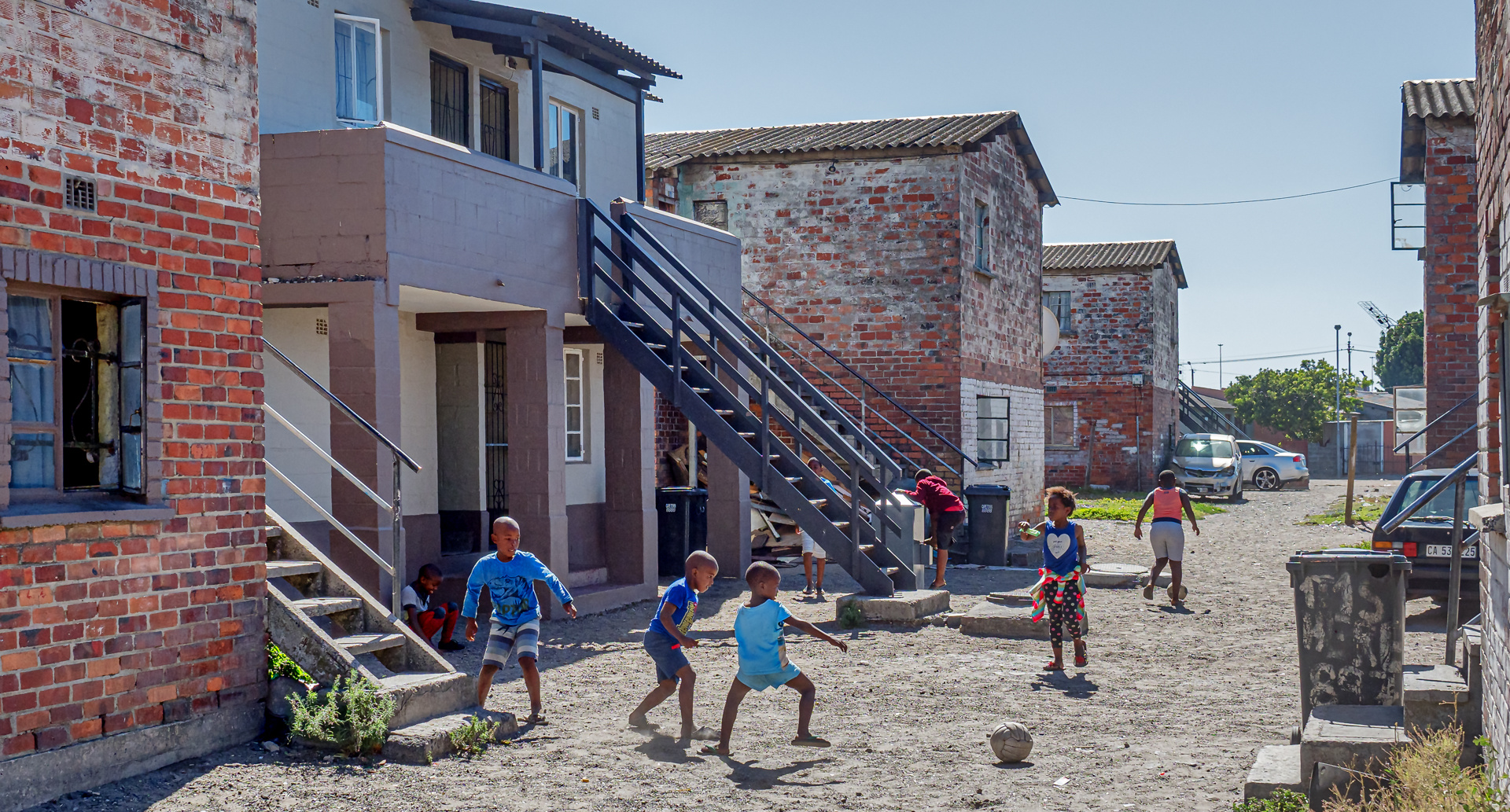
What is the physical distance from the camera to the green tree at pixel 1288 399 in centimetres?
5488

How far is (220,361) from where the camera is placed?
7.48 meters

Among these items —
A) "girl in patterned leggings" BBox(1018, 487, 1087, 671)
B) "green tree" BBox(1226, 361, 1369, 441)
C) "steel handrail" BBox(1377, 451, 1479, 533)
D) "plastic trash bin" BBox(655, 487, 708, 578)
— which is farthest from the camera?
"green tree" BBox(1226, 361, 1369, 441)

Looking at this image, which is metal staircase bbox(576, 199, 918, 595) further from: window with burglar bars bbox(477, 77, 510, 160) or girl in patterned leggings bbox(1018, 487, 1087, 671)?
girl in patterned leggings bbox(1018, 487, 1087, 671)

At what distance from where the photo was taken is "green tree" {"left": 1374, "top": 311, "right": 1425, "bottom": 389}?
85.4 m

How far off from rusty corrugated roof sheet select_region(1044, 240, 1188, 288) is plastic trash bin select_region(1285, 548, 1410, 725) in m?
30.6

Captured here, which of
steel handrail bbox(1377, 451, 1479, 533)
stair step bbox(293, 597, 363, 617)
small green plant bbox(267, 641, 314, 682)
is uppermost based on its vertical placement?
steel handrail bbox(1377, 451, 1479, 533)

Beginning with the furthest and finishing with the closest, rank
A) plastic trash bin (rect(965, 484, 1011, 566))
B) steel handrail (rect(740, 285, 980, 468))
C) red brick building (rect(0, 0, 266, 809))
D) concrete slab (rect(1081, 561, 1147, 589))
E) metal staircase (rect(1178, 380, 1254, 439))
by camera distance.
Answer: metal staircase (rect(1178, 380, 1254, 439)), steel handrail (rect(740, 285, 980, 468)), plastic trash bin (rect(965, 484, 1011, 566)), concrete slab (rect(1081, 561, 1147, 589)), red brick building (rect(0, 0, 266, 809))

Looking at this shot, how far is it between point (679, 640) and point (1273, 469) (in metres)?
34.1

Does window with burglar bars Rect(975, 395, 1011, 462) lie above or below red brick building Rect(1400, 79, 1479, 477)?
below

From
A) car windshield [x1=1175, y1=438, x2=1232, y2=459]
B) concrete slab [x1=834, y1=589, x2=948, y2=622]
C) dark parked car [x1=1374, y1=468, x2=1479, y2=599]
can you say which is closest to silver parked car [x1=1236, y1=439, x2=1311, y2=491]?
car windshield [x1=1175, y1=438, x2=1232, y2=459]

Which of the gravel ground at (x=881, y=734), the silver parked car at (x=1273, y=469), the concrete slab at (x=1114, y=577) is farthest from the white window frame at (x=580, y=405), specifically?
the silver parked car at (x=1273, y=469)

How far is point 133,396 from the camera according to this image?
7090mm

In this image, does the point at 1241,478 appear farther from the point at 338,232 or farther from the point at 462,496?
the point at 338,232

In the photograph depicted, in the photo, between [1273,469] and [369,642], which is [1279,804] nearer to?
[369,642]
